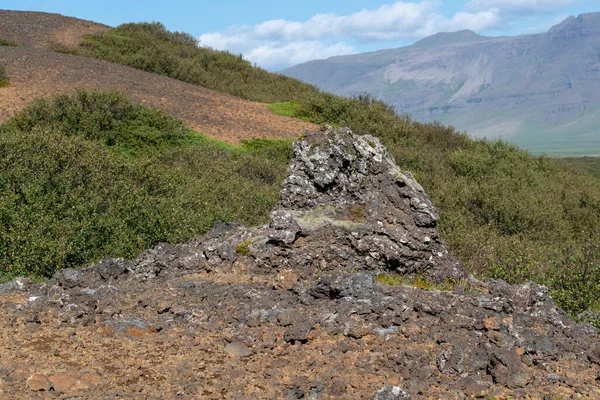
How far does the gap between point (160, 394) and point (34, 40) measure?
3766cm

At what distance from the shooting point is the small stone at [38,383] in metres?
5.80

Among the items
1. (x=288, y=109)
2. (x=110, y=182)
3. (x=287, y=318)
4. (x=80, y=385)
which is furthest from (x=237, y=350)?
(x=288, y=109)

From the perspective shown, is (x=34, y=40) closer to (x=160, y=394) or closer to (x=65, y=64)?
(x=65, y=64)

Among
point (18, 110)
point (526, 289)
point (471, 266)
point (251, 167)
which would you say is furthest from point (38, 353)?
point (18, 110)

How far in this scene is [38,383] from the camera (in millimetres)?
5852

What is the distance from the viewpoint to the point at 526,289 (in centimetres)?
791

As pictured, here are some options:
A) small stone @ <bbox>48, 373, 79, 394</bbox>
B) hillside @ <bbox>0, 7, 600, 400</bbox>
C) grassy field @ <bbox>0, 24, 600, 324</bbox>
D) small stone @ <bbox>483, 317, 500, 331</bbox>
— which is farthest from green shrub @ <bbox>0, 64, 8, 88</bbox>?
small stone @ <bbox>483, 317, 500, 331</bbox>

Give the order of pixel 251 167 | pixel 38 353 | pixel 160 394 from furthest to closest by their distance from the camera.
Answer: pixel 251 167, pixel 38 353, pixel 160 394

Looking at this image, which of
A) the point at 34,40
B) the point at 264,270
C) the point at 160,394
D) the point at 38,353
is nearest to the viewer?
the point at 160,394

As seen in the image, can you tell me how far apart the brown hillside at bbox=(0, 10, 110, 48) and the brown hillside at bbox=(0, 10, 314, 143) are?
8097mm

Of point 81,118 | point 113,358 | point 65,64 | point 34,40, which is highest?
point 34,40

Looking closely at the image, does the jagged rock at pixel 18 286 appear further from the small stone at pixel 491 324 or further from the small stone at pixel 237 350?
the small stone at pixel 491 324

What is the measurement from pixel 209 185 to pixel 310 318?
11424mm

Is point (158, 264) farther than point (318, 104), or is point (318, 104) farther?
point (318, 104)
